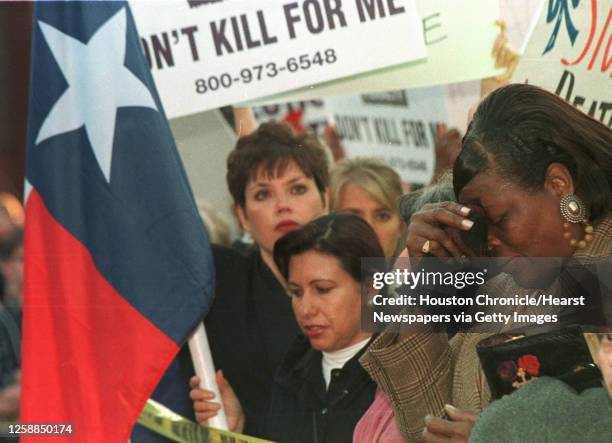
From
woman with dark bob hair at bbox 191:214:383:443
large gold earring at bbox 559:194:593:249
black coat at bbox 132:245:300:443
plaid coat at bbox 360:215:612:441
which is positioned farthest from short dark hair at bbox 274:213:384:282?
large gold earring at bbox 559:194:593:249

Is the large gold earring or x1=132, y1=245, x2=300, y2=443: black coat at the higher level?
the large gold earring

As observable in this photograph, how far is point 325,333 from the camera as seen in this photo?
2.93 m

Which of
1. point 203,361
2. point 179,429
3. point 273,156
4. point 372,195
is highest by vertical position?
point 273,156

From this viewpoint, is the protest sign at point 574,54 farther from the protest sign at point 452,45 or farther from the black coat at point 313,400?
the black coat at point 313,400

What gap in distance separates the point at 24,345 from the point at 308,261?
833 mm

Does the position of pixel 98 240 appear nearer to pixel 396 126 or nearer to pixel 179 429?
pixel 179 429

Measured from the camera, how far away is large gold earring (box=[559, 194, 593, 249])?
2.64 metres

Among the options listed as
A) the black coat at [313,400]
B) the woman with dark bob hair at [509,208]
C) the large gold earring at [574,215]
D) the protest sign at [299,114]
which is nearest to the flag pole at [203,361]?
the black coat at [313,400]

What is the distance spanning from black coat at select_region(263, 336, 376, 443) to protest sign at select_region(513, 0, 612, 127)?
0.87 metres

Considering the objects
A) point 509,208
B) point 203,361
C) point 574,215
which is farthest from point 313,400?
point 574,215

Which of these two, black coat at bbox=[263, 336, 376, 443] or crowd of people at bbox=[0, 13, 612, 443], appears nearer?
crowd of people at bbox=[0, 13, 612, 443]

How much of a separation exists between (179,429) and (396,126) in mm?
1030

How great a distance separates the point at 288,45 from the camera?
9.63ft

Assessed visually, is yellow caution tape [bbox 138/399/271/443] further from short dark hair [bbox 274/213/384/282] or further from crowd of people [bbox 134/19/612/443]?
short dark hair [bbox 274/213/384/282]
